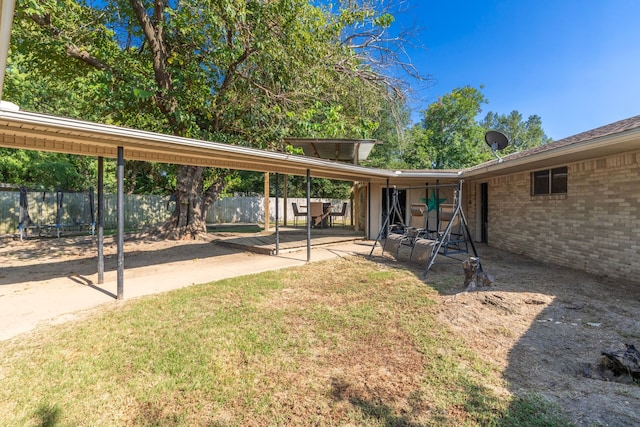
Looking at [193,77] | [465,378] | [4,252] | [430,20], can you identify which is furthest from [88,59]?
[465,378]

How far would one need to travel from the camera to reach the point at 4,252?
28.1 ft

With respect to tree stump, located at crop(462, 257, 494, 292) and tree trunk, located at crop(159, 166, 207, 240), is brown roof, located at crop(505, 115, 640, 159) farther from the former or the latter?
tree trunk, located at crop(159, 166, 207, 240)

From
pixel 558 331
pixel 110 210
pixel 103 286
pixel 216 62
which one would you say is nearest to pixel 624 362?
pixel 558 331

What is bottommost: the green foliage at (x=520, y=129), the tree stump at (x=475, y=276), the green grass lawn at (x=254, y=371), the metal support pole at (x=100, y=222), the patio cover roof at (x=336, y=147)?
the green grass lawn at (x=254, y=371)

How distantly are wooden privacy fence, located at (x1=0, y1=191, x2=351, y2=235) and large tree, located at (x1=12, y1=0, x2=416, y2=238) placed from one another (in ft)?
18.3

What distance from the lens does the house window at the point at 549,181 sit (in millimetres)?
6898

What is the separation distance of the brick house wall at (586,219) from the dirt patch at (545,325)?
410mm

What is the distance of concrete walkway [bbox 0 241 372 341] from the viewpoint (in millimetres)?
3857

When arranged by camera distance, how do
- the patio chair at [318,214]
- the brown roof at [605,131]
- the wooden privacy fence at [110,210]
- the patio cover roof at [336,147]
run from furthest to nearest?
1. the patio chair at [318,214]
2. the wooden privacy fence at [110,210]
3. the patio cover roof at [336,147]
4. the brown roof at [605,131]

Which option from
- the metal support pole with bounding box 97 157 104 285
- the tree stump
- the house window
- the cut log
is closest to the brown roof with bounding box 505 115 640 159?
the house window

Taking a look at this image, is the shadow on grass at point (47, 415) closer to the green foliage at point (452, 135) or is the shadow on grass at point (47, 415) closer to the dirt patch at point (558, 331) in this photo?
the dirt patch at point (558, 331)

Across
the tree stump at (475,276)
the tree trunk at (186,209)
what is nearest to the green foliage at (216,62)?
the tree trunk at (186,209)

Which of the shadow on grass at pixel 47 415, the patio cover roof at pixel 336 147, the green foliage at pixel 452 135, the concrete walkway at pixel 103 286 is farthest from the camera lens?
the green foliage at pixel 452 135

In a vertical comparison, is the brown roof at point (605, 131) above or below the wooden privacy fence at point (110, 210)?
above
